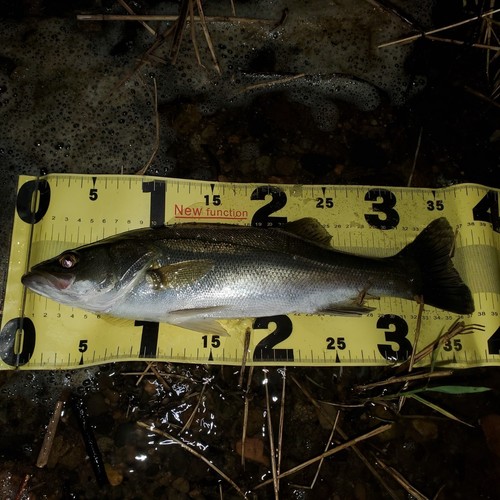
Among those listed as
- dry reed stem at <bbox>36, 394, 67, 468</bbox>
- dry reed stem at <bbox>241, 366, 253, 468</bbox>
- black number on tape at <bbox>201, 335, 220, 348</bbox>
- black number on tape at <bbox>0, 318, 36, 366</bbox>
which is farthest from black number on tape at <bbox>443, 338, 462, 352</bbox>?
A: black number on tape at <bbox>0, 318, 36, 366</bbox>

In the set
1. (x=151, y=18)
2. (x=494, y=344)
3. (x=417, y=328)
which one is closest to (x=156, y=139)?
(x=151, y=18)

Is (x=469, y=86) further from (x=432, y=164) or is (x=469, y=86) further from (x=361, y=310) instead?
(x=361, y=310)

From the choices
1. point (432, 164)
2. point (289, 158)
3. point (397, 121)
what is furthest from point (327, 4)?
point (432, 164)

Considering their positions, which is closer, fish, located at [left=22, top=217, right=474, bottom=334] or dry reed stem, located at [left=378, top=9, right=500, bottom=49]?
fish, located at [left=22, top=217, right=474, bottom=334]

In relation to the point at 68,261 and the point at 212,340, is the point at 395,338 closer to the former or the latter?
the point at 212,340

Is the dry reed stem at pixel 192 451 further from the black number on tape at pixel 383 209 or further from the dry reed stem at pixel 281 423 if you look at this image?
the black number on tape at pixel 383 209

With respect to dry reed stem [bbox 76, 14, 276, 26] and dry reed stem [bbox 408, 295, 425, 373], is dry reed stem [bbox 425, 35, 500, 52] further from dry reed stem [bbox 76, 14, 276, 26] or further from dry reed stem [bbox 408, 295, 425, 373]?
dry reed stem [bbox 408, 295, 425, 373]

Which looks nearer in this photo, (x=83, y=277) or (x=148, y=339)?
(x=83, y=277)
